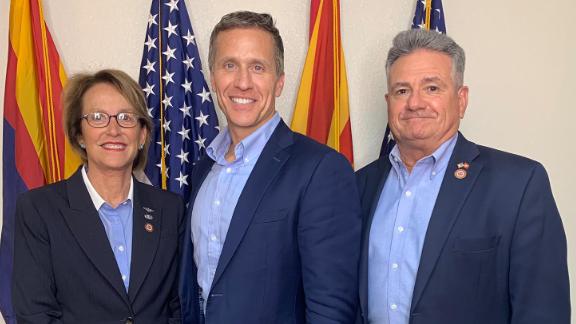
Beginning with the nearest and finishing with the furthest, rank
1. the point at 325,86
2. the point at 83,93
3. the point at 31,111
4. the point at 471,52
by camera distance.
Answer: the point at 83,93 < the point at 31,111 < the point at 325,86 < the point at 471,52

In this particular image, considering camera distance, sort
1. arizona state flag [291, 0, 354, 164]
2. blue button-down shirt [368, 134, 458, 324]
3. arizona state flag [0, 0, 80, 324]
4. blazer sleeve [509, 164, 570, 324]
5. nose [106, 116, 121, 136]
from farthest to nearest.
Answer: arizona state flag [291, 0, 354, 164]
arizona state flag [0, 0, 80, 324]
nose [106, 116, 121, 136]
blue button-down shirt [368, 134, 458, 324]
blazer sleeve [509, 164, 570, 324]

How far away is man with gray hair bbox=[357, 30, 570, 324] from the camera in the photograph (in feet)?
5.41

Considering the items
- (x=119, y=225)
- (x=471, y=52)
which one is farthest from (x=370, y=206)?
(x=471, y=52)

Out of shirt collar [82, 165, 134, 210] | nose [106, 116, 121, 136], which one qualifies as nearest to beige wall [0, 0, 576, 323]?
nose [106, 116, 121, 136]

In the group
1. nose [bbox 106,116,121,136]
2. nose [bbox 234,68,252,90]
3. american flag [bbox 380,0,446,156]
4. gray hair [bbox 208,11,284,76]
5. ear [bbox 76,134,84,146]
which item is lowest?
ear [bbox 76,134,84,146]

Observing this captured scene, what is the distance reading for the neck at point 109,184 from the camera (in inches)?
82.1

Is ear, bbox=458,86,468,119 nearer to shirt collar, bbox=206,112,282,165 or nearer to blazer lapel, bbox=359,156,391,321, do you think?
blazer lapel, bbox=359,156,391,321

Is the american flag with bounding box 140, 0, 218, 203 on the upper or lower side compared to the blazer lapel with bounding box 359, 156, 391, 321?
upper

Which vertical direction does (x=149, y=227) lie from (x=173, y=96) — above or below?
below

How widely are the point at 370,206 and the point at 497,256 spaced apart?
0.48 m

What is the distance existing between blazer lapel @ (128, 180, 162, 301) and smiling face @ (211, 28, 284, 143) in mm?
532

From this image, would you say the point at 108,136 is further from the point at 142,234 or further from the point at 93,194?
the point at 142,234

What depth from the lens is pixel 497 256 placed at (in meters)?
1.68

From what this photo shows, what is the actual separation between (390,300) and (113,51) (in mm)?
2204
